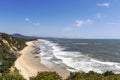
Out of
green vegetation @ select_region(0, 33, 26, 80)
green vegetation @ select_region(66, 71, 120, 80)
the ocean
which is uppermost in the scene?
green vegetation @ select_region(66, 71, 120, 80)

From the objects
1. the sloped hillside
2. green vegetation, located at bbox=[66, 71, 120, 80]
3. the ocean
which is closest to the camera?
green vegetation, located at bbox=[66, 71, 120, 80]

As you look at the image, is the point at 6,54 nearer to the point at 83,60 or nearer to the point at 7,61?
the point at 7,61

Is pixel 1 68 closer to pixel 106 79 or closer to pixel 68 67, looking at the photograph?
pixel 68 67

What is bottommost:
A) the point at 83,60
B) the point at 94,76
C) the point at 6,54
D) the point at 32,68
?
the point at 32,68

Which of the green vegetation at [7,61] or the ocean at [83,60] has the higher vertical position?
the green vegetation at [7,61]

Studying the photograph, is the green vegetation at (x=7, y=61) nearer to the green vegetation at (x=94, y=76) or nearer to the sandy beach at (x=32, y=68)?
the sandy beach at (x=32, y=68)

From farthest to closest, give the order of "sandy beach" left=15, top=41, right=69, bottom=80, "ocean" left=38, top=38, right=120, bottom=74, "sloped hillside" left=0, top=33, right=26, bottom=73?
"ocean" left=38, top=38, right=120, bottom=74
"sandy beach" left=15, top=41, right=69, bottom=80
"sloped hillside" left=0, top=33, right=26, bottom=73

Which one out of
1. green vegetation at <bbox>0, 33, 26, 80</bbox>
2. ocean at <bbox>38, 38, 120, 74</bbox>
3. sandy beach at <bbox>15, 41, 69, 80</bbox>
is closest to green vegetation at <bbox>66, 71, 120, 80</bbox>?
green vegetation at <bbox>0, 33, 26, 80</bbox>

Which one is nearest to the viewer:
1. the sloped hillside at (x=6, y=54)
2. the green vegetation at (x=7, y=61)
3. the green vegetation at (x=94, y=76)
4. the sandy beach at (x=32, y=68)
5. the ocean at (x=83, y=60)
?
the green vegetation at (x=94, y=76)

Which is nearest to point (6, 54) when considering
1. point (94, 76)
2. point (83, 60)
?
point (83, 60)

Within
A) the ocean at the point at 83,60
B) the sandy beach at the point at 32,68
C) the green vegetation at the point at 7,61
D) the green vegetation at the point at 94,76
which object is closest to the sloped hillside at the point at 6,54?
the green vegetation at the point at 7,61

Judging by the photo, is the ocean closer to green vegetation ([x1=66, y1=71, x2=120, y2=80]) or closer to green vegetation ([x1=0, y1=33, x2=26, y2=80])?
green vegetation ([x1=0, y1=33, x2=26, y2=80])
